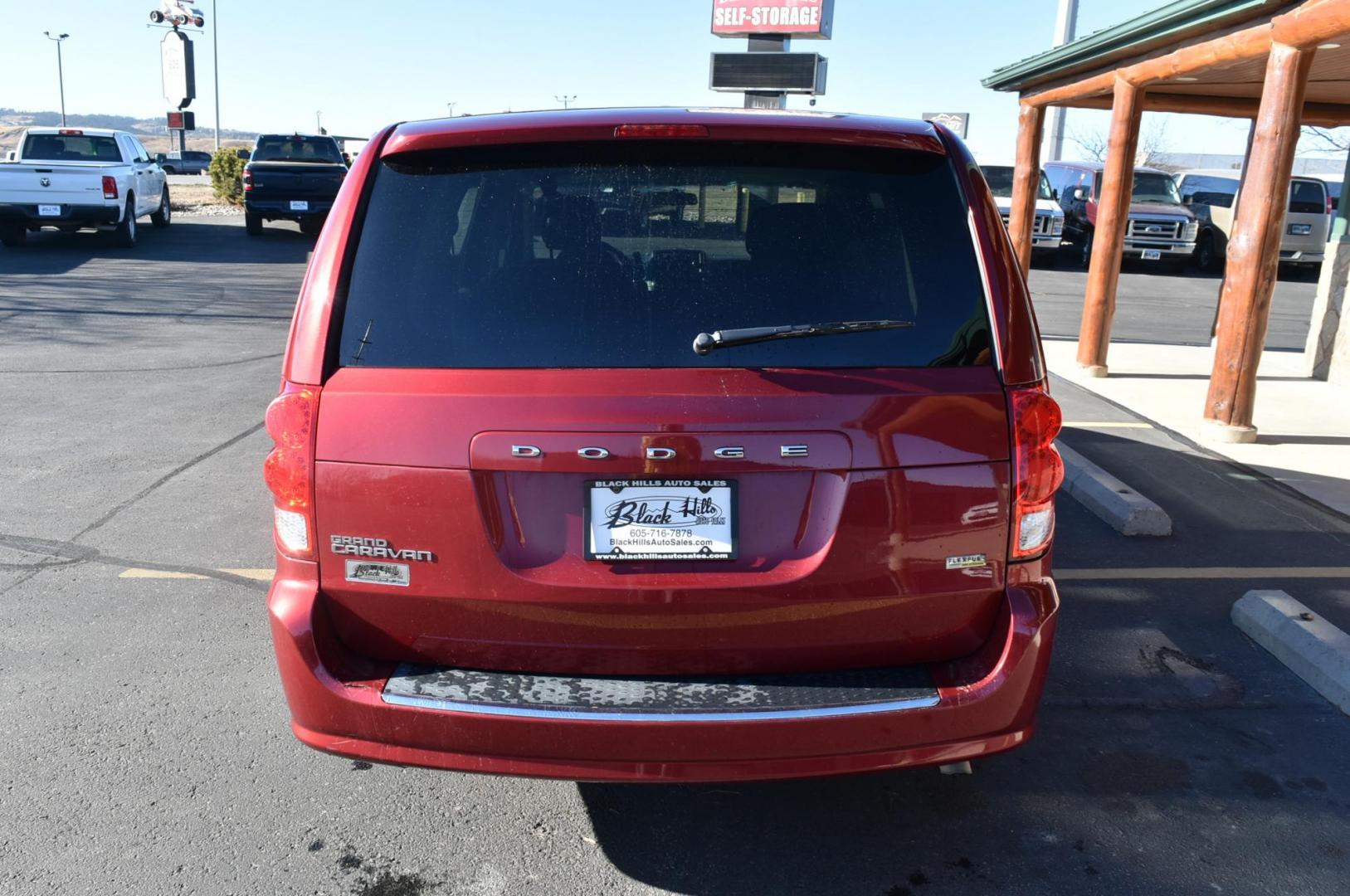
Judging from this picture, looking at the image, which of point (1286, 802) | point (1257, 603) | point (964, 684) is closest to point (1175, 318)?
point (1257, 603)

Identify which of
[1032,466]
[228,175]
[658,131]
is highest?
[658,131]

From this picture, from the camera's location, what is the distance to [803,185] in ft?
9.09

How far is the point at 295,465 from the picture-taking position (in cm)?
266

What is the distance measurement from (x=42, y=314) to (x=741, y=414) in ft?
39.2

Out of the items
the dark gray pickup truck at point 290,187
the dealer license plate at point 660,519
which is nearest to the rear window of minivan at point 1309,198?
the dark gray pickup truck at point 290,187

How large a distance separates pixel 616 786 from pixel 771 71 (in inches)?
1043

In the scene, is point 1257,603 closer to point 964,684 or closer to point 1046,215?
point 964,684

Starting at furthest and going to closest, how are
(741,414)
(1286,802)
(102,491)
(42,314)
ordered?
(42,314) → (102,491) → (1286,802) → (741,414)

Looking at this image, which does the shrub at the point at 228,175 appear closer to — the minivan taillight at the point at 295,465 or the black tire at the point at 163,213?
the black tire at the point at 163,213

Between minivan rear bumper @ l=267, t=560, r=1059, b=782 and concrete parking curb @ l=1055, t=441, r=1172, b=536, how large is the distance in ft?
9.88

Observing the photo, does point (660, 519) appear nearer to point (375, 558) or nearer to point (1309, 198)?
point (375, 558)

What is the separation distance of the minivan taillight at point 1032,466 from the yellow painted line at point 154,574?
146 inches

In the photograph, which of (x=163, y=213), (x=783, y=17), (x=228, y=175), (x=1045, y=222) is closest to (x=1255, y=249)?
(x=1045, y=222)

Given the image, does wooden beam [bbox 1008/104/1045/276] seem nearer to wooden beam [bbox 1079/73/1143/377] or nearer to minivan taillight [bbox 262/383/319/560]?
wooden beam [bbox 1079/73/1143/377]
